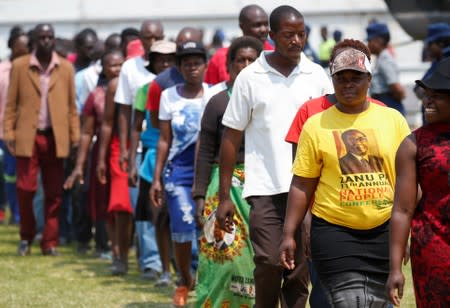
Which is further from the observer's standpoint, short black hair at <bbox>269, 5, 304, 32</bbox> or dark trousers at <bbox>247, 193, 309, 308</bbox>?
short black hair at <bbox>269, 5, 304, 32</bbox>

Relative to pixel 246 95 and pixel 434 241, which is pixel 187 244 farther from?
pixel 434 241

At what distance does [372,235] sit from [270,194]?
128 centimetres

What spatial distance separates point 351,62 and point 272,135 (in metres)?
1.24

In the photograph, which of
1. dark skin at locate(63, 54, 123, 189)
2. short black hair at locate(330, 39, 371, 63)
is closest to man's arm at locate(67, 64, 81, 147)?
dark skin at locate(63, 54, 123, 189)

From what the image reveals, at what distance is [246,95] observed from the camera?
8.16 metres

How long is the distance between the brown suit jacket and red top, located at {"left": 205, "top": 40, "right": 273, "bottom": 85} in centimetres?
319

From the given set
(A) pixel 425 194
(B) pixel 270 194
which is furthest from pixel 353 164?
(B) pixel 270 194

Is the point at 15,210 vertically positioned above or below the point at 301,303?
below

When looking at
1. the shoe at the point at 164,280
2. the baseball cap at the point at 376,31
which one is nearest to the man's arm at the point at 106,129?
the shoe at the point at 164,280

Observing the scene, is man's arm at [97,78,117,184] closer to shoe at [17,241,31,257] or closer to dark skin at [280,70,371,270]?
shoe at [17,241,31,257]

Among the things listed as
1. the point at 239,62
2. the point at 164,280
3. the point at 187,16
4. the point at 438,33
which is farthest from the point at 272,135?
the point at 187,16

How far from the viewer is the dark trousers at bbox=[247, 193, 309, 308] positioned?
26.3ft

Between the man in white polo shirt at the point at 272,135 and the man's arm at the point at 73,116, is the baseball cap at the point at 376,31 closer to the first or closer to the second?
the man's arm at the point at 73,116

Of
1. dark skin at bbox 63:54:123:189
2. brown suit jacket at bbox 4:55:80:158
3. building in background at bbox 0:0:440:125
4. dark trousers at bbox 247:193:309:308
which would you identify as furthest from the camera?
building in background at bbox 0:0:440:125
